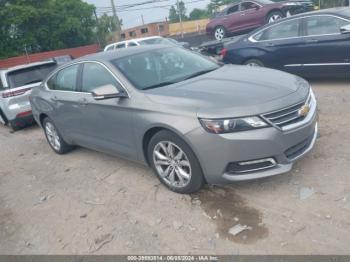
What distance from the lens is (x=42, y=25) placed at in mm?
32469

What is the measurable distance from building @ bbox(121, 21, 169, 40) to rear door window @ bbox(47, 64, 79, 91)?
2068 inches

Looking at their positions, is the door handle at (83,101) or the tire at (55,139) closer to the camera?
the door handle at (83,101)

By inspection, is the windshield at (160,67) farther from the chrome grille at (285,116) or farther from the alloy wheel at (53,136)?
the alloy wheel at (53,136)

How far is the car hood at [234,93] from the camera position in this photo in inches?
144

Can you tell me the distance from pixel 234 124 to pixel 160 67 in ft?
5.28

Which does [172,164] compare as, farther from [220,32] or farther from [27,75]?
[220,32]

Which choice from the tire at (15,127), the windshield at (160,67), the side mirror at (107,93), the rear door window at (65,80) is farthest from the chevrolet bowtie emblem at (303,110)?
the tire at (15,127)

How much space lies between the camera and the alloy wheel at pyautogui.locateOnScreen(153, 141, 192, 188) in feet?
13.2

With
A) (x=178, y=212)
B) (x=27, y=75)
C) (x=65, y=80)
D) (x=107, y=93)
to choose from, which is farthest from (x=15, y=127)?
(x=178, y=212)

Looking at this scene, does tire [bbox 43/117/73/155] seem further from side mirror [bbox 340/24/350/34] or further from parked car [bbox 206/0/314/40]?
parked car [bbox 206/0/314/40]

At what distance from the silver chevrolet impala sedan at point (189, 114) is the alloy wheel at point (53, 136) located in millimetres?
972

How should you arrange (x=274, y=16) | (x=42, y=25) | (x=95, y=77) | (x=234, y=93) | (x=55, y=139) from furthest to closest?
(x=42, y=25), (x=274, y=16), (x=55, y=139), (x=95, y=77), (x=234, y=93)

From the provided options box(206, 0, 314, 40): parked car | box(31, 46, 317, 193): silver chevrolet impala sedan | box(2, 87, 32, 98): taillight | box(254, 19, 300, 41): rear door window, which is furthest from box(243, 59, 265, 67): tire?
box(206, 0, 314, 40): parked car

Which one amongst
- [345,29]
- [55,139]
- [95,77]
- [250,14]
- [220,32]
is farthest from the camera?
[220,32]
